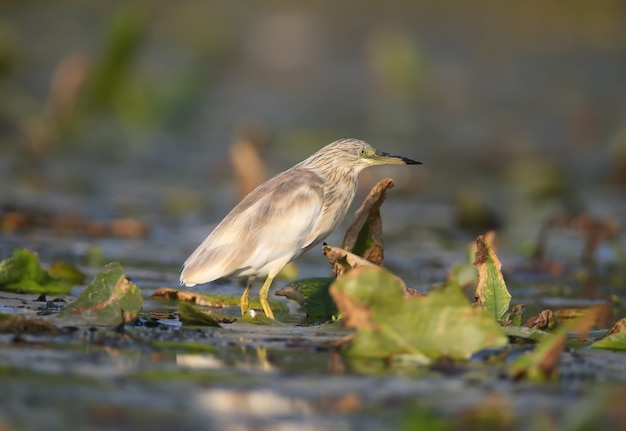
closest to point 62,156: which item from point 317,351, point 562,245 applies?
point 562,245

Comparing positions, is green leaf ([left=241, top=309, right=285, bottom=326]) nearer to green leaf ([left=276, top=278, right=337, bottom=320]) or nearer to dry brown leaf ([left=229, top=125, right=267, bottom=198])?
green leaf ([left=276, top=278, right=337, bottom=320])

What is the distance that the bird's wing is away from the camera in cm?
632

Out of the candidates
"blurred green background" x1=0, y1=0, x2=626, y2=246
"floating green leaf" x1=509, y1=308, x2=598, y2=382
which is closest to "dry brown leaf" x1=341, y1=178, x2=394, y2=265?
"floating green leaf" x1=509, y1=308, x2=598, y2=382

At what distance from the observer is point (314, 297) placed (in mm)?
6461

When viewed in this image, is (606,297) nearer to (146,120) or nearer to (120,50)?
(120,50)

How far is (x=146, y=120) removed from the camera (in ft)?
49.5

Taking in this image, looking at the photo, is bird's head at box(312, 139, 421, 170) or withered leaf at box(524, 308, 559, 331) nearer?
withered leaf at box(524, 308, 559, 331)

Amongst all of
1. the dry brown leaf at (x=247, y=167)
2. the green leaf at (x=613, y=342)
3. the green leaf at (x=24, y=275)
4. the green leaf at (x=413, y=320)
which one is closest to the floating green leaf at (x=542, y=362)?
the green leaf at (x=413, y=320)

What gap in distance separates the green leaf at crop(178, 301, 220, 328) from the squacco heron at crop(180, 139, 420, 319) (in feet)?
1.77

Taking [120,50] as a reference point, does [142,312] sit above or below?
below

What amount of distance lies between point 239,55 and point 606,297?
1452cm

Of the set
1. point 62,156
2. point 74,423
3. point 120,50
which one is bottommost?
point 74,423

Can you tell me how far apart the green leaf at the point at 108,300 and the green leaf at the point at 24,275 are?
1.15 m

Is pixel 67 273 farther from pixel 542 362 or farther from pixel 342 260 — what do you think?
pixel 542 362
